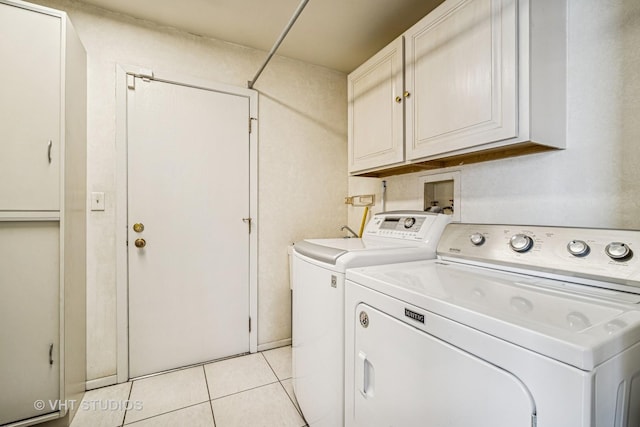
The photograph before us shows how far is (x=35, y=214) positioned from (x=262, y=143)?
1.42 meters

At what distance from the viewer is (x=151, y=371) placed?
6.17 feet

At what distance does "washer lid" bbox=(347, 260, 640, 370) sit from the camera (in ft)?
1.68

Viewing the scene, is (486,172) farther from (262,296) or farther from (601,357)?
(262,296)

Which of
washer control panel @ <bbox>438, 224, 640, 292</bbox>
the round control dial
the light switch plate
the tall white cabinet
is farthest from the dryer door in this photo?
the light switch plate

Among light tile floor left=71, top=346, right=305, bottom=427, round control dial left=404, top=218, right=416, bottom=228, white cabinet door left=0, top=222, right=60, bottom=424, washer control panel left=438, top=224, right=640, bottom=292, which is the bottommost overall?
light tile floor left=71, top=346, right=305, bottom=427

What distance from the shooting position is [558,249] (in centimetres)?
97

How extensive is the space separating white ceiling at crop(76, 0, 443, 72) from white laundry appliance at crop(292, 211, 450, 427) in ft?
4.38

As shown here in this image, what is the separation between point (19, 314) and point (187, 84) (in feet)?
5.39

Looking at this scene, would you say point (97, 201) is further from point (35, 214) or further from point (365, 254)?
point (365, 254)

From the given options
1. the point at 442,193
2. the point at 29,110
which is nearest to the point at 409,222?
the point at 442,193

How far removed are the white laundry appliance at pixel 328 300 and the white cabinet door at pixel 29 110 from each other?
1.34m

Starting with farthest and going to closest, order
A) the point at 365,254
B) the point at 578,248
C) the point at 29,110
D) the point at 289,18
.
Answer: the point at 289,18 → the point at 29,110 → the point at 365,254 → the point at 578,248

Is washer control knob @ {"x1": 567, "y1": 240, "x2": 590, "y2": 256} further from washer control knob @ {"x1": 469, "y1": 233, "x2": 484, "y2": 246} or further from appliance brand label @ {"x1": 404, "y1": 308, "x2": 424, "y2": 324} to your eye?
appliance brand label @ {"x1": 404, "y1": 308, "x2": 424, "y2": 324}

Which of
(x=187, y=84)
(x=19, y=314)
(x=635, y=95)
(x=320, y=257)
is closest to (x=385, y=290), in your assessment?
(x=320, y=257)
